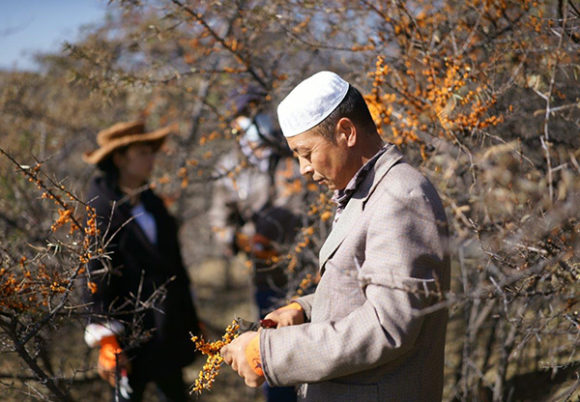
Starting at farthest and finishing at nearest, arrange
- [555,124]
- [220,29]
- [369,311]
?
[220,29], [555,124], [369,311]

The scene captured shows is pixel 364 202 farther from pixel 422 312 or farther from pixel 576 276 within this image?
pixel 576 276

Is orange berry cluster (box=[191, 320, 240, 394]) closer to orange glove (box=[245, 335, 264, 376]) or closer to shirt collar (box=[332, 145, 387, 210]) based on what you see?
orange glove (box=[245, 335, 264, 376])

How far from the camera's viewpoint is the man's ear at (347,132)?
73.5 inches

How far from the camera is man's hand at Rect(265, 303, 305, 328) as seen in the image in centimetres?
205

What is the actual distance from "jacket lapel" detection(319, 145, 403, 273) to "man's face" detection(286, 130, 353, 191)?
0.26 ft

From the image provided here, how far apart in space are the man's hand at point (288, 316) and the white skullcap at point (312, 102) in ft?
2.12

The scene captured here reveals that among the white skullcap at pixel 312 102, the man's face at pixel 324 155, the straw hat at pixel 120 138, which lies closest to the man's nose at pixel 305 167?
the man's face at pixel 324 155

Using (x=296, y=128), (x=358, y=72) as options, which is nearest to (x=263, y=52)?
(x=358, y=72)

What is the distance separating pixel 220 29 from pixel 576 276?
3404mm

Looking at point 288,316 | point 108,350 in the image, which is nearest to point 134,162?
Answer: point 108,350

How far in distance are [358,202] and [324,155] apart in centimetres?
19

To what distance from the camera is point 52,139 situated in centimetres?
645

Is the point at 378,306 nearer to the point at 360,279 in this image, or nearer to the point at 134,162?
the point at 360,279

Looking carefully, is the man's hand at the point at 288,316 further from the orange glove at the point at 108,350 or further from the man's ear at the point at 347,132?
the orange glove at the point at 108,350
